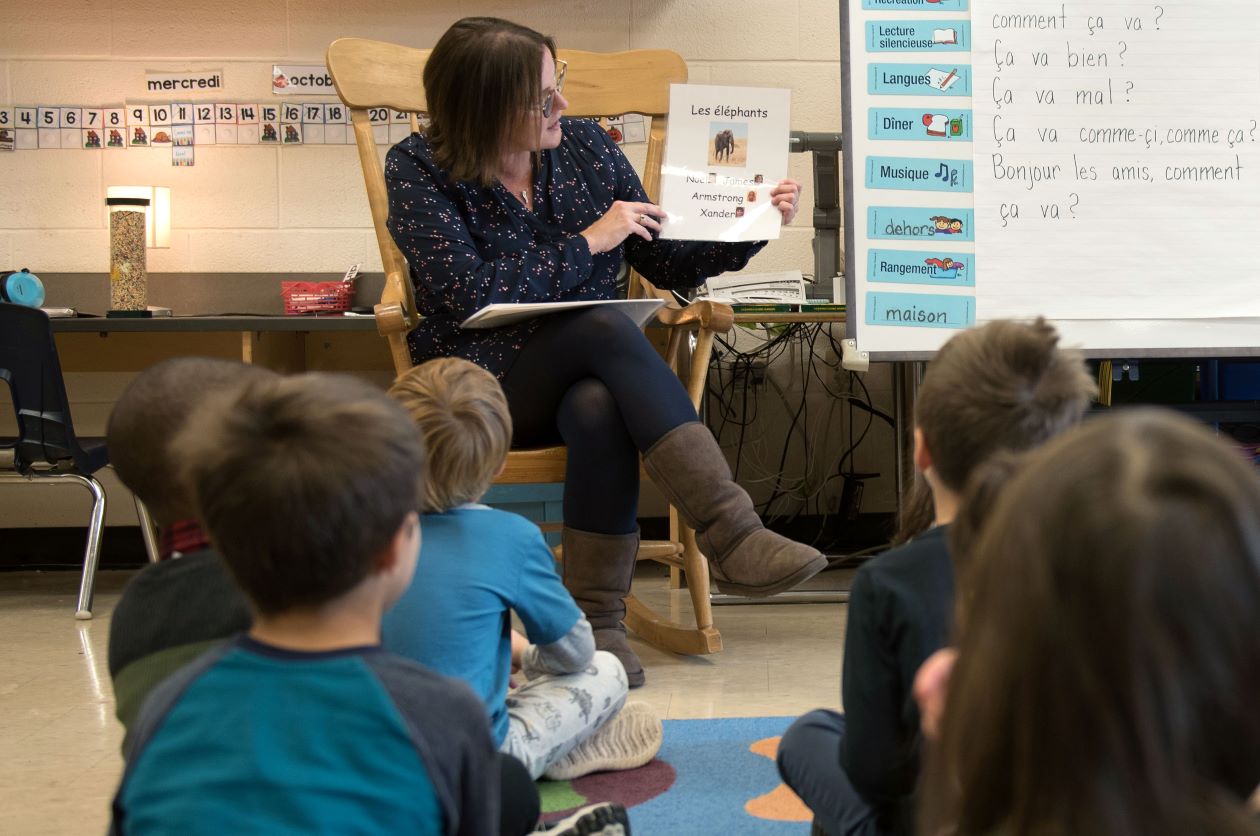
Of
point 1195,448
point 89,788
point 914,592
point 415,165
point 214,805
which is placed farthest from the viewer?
point 415,165

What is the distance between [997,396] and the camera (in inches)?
37.9

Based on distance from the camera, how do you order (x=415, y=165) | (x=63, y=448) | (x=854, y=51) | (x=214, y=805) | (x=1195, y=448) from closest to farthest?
(x=1195, y=448), (x=214, y=805), (x=415, y=165), (x=854, y=51), (x=63, y=448)

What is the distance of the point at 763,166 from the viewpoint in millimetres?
2178

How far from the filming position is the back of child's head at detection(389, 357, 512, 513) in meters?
1.27

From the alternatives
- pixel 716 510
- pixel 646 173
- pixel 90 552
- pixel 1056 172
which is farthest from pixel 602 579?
pixel 90 552

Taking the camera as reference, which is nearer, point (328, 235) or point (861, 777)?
point (861, 777)

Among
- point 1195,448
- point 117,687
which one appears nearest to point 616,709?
point 117,687

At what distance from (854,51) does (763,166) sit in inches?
13.9

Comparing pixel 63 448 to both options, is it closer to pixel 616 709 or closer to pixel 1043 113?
pixel 616 709

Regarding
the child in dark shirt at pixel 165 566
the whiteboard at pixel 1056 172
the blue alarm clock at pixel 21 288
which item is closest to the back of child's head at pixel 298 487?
the child in dark shirt at pixel 165 566

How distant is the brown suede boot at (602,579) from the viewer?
193 cm

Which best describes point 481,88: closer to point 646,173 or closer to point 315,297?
point 646,173

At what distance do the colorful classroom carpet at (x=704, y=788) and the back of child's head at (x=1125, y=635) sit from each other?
37.0 inches

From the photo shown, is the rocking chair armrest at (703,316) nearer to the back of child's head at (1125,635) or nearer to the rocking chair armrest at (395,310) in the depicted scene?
the rocking chair armrest at (395,310)
